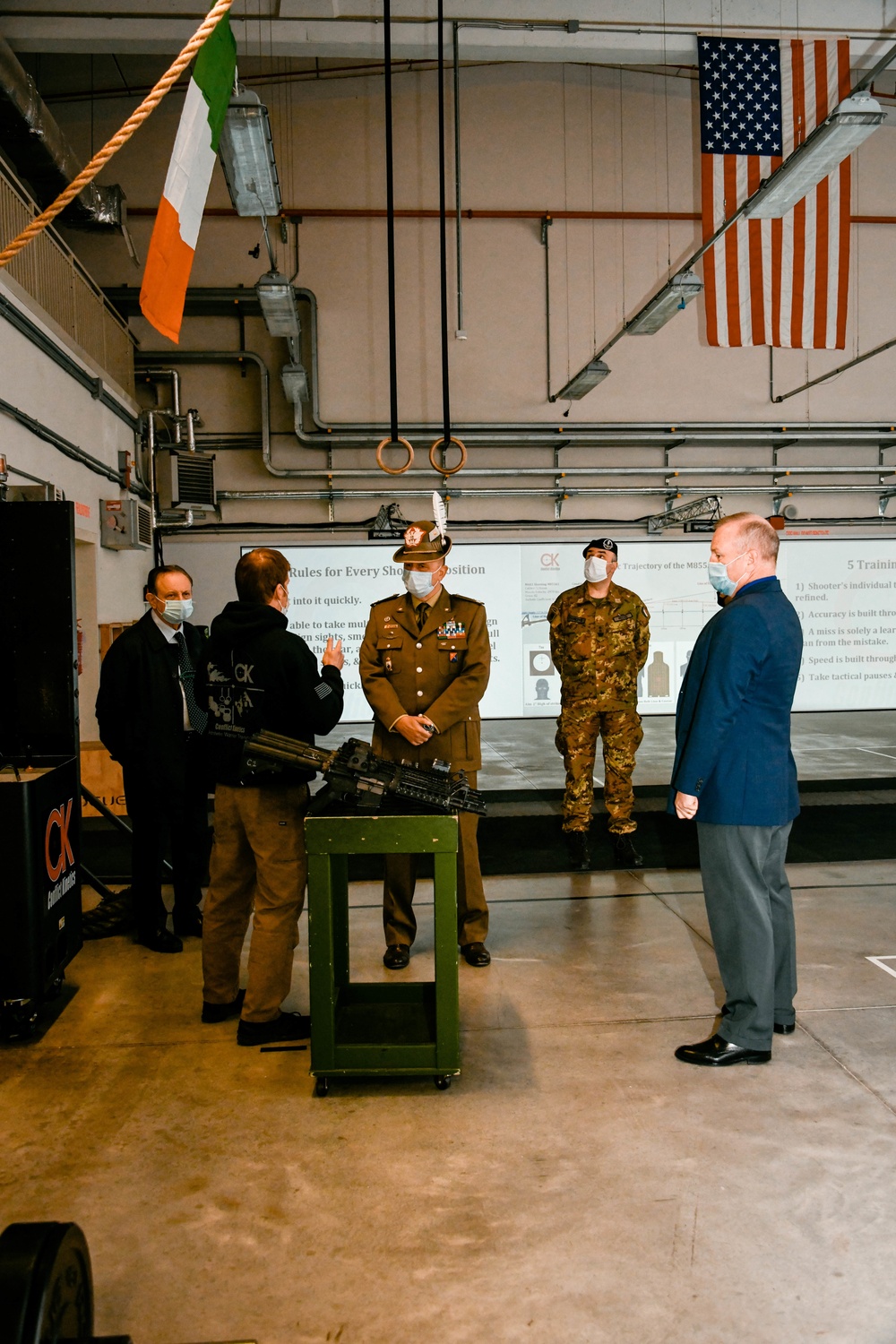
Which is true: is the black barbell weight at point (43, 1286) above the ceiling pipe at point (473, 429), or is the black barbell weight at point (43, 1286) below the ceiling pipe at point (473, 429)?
below

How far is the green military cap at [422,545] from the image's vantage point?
358 centimetres

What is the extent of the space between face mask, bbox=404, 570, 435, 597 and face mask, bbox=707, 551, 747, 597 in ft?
3.83

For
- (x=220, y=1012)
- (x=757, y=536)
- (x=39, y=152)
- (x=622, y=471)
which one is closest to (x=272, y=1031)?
(x=220, y=1012)

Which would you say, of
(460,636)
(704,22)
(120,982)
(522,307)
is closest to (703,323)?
(522,307)

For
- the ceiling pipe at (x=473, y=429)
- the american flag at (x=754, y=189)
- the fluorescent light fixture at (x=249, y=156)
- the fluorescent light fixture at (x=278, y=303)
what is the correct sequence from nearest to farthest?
the fluorescent light fixture at (x=249, y=156)
the american flag at (x=754, y=189)
the fluorescent light fixture at (x=278, y=303)
the ceiling pipe at (x=473, y=429)

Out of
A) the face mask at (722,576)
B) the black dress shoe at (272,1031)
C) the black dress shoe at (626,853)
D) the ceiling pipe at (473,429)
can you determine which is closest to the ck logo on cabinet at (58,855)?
the black dress shoe at (272,1031)

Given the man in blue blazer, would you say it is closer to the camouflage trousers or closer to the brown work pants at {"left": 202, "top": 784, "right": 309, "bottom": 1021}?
the brown work pants at {"left": 202, "top": 784, "right": 309, "bottom": 1021}

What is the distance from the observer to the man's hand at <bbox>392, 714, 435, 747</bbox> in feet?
11.2

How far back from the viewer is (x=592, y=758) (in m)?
4.85

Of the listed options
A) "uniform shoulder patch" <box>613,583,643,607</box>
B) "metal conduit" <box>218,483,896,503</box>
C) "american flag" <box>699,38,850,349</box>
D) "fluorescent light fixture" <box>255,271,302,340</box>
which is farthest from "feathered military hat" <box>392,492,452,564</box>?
"metal conduit" <box>218,483,896,503</box>

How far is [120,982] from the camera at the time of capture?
3.47 metres

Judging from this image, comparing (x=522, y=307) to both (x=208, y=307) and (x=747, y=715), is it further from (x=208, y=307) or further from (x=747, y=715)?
(x=747, y=715)

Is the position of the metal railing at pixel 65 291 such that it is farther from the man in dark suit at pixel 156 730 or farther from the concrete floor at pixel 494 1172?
the concrete floor at pixel 494 1172

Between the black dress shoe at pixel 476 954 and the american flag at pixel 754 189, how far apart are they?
5073 millimetres
